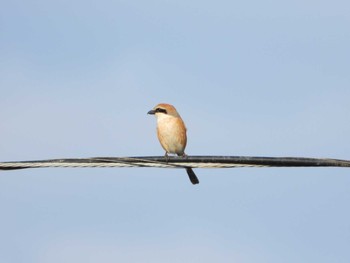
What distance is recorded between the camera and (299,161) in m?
7.30

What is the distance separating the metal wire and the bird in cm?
476

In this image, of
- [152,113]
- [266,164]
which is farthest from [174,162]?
[152,113]

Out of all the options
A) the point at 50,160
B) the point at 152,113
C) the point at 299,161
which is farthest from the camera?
the point at 152,113

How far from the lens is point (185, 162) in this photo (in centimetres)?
776

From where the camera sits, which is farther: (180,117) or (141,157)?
(180,117)

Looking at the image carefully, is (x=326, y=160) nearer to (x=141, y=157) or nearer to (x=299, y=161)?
(x=299, y=161)

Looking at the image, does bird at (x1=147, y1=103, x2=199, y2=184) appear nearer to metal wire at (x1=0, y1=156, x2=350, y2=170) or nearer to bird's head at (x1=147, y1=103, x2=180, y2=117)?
bird's head at (x1=147, y1=103, x2=180, y2=117)

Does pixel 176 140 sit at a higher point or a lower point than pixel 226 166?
higher

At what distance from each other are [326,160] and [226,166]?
3.05 ft

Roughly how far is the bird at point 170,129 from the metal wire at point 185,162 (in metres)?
4.76
